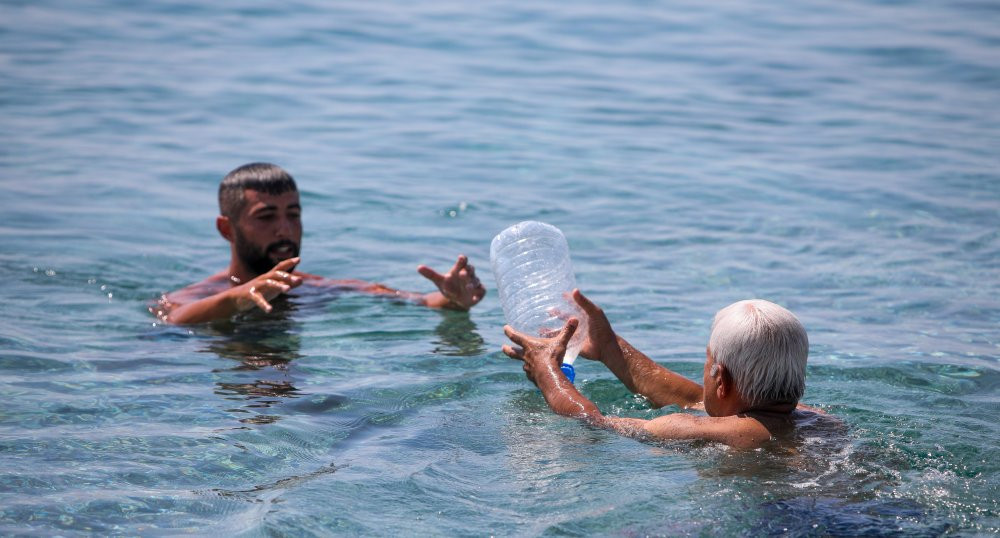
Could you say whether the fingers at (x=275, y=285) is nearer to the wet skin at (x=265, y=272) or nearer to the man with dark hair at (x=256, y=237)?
the wet skin at (x=265, y=272)

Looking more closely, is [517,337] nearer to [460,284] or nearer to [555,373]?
[555,373]

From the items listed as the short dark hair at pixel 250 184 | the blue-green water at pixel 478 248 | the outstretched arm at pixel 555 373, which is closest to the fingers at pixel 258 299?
the blue-green water at pixel 478 248

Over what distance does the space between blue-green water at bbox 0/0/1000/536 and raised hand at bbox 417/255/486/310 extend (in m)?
0.25

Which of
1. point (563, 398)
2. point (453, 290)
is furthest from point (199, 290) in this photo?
point (563, 398)

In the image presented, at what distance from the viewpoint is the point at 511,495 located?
4734 millimetres

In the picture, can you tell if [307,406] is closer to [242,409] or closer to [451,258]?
[242,409]

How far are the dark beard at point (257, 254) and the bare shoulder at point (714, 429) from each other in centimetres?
337

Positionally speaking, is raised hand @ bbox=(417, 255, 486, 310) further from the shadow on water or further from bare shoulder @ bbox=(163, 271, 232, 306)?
bare shoulder @ bbox=(163, 271, 232, 306)

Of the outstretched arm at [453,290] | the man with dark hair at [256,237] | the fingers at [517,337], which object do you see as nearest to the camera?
the fingers at [517,337]

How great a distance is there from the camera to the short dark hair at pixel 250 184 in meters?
7.79

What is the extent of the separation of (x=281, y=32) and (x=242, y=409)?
13.9m

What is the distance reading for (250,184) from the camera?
782cm

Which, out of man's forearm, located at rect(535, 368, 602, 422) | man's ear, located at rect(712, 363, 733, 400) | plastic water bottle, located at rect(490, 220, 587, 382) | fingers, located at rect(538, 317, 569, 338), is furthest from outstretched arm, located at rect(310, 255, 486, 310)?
man's ear, located at rect(712, 363, 733, 400)

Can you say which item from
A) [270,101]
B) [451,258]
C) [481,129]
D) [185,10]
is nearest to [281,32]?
[185,10]
